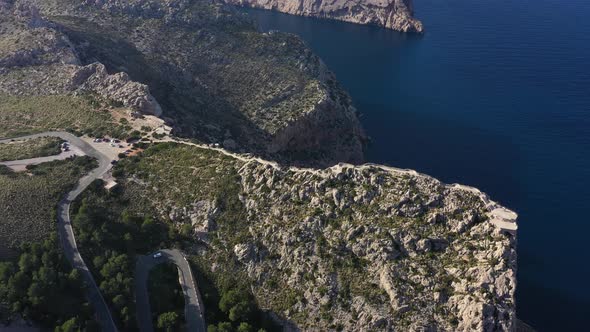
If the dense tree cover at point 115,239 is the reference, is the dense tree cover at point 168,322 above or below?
below

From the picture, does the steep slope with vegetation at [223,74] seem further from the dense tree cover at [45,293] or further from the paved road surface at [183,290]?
the dense tree cover at [45,293]

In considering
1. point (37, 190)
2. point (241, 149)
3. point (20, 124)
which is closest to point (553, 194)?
point (241, 149)

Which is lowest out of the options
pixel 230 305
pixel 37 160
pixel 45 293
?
pixel 230 305

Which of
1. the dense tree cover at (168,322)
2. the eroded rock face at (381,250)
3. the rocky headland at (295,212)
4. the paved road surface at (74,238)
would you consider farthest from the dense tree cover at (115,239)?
the eroded rock face at (381,250)

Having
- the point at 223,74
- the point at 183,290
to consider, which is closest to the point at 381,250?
the point at 183,290

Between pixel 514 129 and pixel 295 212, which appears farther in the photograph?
pixel 514 129

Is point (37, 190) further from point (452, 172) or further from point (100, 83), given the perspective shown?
point (452, 172)

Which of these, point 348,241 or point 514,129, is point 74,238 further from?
point 514,129
